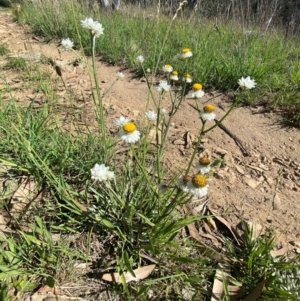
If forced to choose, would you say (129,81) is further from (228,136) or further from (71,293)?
(71,293)

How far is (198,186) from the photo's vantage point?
916 millimetres

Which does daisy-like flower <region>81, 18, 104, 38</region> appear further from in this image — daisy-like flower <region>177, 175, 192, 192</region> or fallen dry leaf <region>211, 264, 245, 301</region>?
fallen dry leaf <region>211, 264, 245, 301</region>

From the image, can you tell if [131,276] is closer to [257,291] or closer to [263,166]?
[257,291]

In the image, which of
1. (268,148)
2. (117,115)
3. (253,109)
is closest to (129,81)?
(117,115)

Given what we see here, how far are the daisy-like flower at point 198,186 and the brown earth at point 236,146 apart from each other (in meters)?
0.42

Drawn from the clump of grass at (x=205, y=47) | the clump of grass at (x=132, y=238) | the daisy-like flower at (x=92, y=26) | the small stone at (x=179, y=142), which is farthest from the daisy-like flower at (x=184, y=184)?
the clump of grass at (x=205, y=47)

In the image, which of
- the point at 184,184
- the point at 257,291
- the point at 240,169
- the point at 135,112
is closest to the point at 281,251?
the point at 257,291

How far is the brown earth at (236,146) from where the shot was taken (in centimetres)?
161

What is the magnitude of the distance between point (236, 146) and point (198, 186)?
4.19ft

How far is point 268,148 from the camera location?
82.4 inches

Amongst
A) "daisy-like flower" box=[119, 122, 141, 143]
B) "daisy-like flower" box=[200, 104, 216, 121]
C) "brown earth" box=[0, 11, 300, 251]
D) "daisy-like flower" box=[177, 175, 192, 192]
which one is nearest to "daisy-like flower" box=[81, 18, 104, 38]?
"daisy-like flower" box=[119, 122, 141, 143]

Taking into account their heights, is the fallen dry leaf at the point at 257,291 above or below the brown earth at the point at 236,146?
above

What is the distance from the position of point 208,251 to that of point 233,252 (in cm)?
11

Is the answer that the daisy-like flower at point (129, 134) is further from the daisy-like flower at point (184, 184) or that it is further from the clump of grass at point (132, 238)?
the daisy-like flower at point (184, 184)
